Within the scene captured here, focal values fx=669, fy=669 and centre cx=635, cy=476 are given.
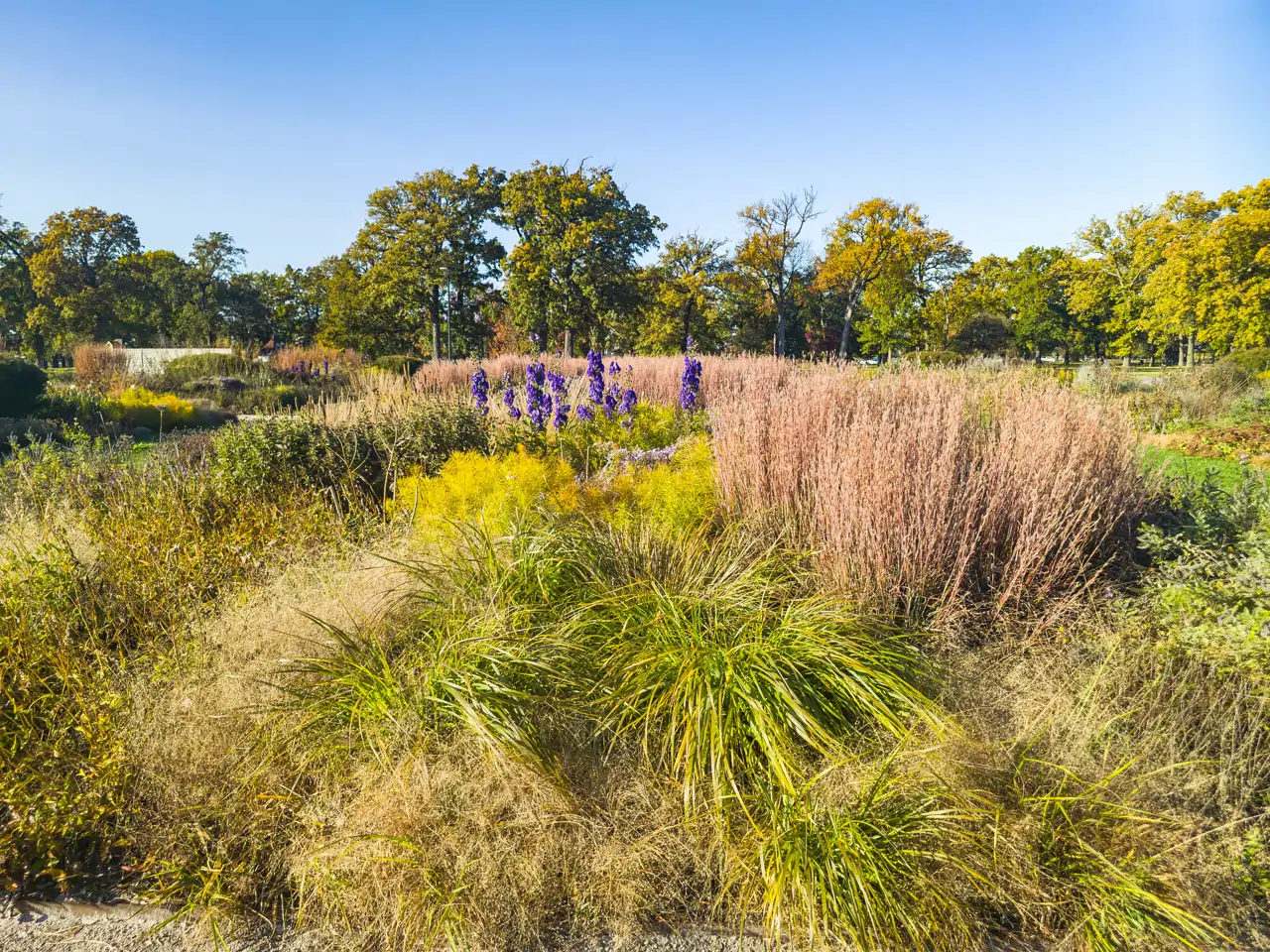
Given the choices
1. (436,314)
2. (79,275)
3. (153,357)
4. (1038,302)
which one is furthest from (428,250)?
(1038,302)

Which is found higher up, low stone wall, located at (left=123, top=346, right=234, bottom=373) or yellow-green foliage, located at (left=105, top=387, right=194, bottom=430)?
low stone wall, located at (left=123, top=346, right=234, bottom=373)

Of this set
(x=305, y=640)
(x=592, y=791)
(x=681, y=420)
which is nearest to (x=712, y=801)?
(x=592, y=791)

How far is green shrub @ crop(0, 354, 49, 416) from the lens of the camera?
420 inches

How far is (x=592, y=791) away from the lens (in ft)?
A: 6.94

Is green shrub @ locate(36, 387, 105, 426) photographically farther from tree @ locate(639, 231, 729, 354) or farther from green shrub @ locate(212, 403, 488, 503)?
tree @ locate(639, 231, 729, 354)

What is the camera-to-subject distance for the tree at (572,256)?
24.8m

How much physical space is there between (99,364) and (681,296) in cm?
2109

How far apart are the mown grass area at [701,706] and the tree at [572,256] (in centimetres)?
2171

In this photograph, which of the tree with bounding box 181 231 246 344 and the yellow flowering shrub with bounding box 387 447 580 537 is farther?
the tree with bounding box 181 231 246 344

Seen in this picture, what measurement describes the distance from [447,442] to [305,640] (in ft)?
9.59

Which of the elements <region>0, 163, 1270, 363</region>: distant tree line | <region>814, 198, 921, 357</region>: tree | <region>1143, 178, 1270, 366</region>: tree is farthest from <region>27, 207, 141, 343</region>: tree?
<region>1143, 178, 1270, 366</region>: tree

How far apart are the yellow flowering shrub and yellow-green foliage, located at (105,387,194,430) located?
31.2 ft

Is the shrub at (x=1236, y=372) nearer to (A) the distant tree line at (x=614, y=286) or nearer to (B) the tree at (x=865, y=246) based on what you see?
(A) the distant tree line at (x=614, y=286)


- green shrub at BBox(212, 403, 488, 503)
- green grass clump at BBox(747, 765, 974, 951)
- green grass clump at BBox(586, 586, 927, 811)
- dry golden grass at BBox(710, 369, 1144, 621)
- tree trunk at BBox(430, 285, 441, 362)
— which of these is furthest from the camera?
tree trunk at BBox(430, 285, 441, 362)
